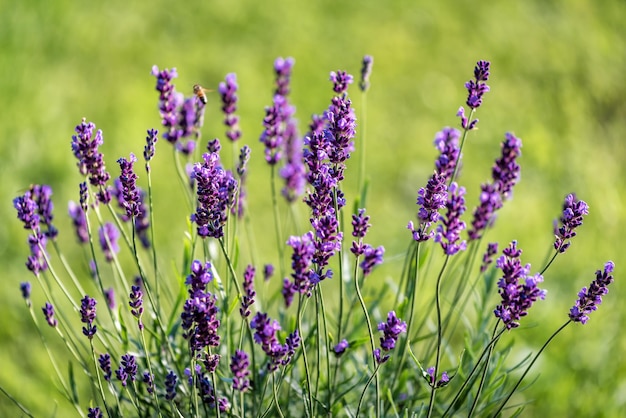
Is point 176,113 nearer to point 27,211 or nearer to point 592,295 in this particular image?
point 27,211

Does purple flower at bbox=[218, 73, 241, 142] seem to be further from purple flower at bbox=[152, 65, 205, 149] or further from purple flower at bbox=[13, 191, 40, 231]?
purple flower at bbox=[13, 191, 40, 231]

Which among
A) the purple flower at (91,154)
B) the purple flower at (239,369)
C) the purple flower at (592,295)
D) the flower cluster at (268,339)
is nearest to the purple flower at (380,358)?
the flower cluster at (268,339)

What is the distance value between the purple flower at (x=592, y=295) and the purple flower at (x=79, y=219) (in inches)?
60.8

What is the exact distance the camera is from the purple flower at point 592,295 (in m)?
1.64

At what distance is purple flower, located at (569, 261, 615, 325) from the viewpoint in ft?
5.38

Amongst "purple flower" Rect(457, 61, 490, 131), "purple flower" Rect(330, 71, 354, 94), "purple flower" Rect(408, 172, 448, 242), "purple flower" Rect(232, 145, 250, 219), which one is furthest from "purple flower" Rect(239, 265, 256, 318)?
"purple flower" Rect(457, 61, 490, 131)

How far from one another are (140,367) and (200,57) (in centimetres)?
331

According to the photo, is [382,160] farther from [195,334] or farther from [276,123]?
[195,334]

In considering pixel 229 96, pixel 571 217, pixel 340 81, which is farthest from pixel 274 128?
pixel 571 217

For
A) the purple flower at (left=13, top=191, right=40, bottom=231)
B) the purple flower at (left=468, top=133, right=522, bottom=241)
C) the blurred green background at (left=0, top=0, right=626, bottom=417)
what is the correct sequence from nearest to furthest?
the purple flower at (left=13, top=191, right=40, bottom=231)
the purple flower at (left=468, top=133, right=522, bottom=241)
the blurred green background at (left=0, top=0, right=626, bottom=417)

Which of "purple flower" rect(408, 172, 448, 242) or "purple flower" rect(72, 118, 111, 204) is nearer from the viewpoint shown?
"purple flower" rect(408, 172, 448, 242)

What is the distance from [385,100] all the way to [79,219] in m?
3.15

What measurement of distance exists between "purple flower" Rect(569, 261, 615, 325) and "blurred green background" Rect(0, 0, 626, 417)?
1.52 meters

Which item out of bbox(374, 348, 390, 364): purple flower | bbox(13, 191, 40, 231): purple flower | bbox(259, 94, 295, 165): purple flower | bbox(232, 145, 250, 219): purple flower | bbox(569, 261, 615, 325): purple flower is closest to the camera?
bbox(569, 261, 615, 325): purple flower
